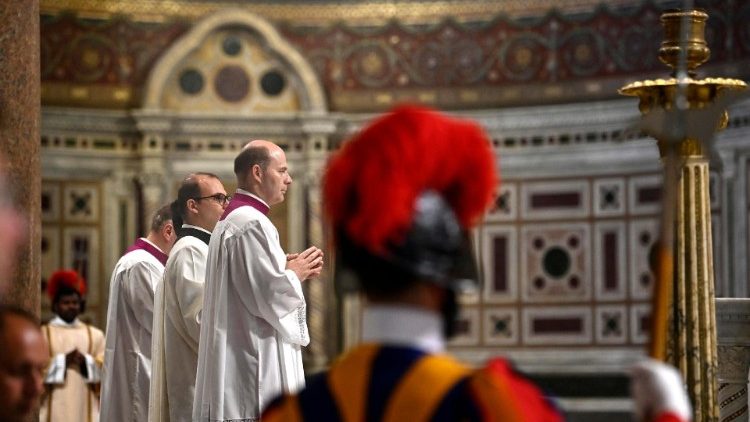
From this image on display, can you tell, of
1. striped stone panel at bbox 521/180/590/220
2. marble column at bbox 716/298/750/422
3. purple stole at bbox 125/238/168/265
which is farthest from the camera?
striped stone panel at bbox 521/180/590/220

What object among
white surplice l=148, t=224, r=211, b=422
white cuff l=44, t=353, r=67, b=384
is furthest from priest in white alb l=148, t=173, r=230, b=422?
white cuff l=44, t=353, r=67, b=384

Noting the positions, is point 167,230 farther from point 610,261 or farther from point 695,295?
point 610,261

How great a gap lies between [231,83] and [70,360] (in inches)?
215

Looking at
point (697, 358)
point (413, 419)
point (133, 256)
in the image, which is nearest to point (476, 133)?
point (413, 419)

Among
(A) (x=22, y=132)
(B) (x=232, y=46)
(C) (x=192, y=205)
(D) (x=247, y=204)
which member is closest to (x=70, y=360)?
(C) (x=192, y=205)

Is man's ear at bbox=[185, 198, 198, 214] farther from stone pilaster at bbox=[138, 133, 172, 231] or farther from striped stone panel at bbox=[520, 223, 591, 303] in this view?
striped stone panel at bbox=[520, 223, 591, 303]

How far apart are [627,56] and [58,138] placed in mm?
5547

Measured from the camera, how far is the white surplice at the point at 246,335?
6.50m

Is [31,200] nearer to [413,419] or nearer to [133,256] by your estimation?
[133,256]

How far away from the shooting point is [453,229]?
109 inches

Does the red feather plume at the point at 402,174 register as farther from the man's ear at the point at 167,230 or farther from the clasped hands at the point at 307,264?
the man's ear at the point at 167,230

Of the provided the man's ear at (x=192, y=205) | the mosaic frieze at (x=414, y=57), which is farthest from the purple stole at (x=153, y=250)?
the mosaic frieze at (x=414, y=57)

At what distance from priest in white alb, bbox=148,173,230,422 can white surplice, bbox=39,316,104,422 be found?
2.60 meters

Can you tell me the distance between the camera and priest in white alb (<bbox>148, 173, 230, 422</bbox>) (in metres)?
7.27
